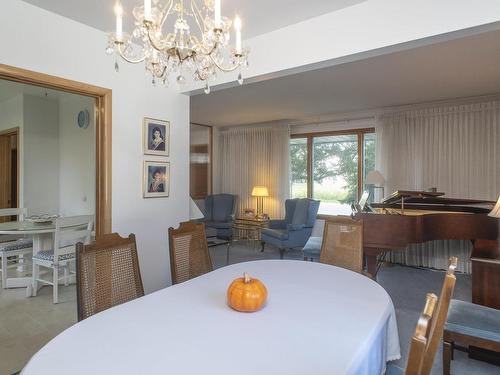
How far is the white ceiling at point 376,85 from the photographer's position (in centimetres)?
309

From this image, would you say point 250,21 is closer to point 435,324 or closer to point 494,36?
point 494,36

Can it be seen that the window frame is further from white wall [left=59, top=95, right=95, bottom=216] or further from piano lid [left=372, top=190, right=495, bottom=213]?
white wall [left=59, top=95, right=95, bottom=216]

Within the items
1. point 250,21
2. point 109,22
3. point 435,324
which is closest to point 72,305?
point 109,22

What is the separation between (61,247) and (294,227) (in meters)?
3.21

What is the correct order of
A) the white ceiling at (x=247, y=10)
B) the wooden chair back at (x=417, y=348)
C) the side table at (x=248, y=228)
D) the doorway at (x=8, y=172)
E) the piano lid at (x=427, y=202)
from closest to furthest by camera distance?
the wooden chair back at (x=417, y=348)
the white ceiling at (x=247, y=10)
the piano lid at (x=427, y=202)
the doorway at (x=8, y=172)
the side table at (x=248, y=228)

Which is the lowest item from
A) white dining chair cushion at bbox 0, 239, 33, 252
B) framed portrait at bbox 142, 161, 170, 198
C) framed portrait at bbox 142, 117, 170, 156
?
white dining chair cushion at bbox 0, 239, 33, 252

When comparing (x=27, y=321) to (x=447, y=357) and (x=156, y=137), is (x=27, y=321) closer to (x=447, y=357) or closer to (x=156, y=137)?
(x=156, y=137)

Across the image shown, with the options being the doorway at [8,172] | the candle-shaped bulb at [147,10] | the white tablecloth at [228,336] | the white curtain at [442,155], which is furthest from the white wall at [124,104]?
the doorway at [8,172]

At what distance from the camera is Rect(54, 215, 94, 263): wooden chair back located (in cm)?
332

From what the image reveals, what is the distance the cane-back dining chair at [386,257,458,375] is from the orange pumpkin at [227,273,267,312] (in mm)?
663

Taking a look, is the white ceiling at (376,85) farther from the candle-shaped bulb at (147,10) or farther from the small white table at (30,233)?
the small white table at (30,233)

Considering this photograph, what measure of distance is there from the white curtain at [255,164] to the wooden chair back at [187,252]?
4.18m

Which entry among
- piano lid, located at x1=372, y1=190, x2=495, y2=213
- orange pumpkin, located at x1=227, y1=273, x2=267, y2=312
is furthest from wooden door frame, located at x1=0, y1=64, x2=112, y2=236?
piano lid, located at x1=372, y1=190, x2=495, y2=213

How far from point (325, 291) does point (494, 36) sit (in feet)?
8.63
